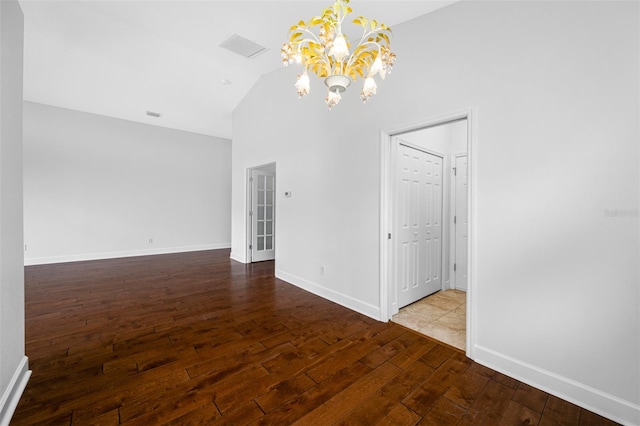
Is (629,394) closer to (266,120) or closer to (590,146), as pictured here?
(590,146)

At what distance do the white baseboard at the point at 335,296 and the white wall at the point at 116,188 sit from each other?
4.19 m

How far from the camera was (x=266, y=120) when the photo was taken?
4770mm

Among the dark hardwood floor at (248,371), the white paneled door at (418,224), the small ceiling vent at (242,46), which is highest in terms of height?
the small ceiling vent at (242,46)

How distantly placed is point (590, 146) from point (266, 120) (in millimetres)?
4298

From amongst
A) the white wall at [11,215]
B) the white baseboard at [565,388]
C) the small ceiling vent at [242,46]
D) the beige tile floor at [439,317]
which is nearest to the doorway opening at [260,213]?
the small ceiling vent at [242,46]

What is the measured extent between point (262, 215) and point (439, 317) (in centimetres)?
424

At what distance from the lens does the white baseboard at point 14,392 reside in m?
1.48

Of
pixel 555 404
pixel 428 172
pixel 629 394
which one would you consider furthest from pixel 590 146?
pixel 428 172

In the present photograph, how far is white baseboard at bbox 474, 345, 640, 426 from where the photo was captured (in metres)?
1.56

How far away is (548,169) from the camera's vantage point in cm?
184

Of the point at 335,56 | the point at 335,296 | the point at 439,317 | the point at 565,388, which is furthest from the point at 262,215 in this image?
the point at 565,388

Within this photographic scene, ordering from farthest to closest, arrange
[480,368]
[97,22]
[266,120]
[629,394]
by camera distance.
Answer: [266,120], [97,22], [480,368], [629,394]

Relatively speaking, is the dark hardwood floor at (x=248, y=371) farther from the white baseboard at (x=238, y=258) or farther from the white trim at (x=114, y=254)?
the white trim at (x=114, y=254)

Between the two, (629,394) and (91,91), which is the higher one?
(91,91)
